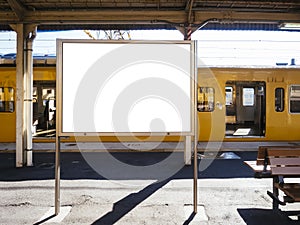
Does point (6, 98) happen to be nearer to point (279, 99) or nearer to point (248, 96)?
point (279, 99)

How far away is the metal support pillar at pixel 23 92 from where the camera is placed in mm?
7215

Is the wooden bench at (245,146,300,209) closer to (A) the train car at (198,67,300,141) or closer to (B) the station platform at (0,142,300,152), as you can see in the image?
(B) the station platform at (0,142,300,152)

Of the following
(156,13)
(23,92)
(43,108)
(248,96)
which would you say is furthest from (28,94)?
(248,96)

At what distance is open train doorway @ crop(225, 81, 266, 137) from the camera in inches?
512

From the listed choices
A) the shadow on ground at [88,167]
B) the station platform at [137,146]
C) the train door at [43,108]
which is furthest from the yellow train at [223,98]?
the shadow on ground at [88,167]

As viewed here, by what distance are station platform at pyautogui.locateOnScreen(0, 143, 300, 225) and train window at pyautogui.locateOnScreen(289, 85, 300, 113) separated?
4258mm

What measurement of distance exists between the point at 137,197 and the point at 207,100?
6046mm

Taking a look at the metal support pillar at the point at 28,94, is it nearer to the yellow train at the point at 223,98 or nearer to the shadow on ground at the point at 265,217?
the yellow train at the point at 223,98

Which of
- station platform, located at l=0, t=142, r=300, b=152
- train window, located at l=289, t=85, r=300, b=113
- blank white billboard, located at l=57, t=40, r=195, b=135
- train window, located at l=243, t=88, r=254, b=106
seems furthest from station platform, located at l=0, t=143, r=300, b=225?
train window, located at l=243, t=88, r=254, b=106

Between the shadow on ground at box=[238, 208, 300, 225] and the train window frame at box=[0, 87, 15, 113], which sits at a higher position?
the train window frame at box=[0, 87, 15, 113]

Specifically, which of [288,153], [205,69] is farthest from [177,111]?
[205,69]

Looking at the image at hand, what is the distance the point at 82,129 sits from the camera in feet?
13.8

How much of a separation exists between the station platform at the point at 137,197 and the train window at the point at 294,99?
14.0 feet

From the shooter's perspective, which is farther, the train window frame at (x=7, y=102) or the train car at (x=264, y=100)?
the train car at (x=264, y=100)
